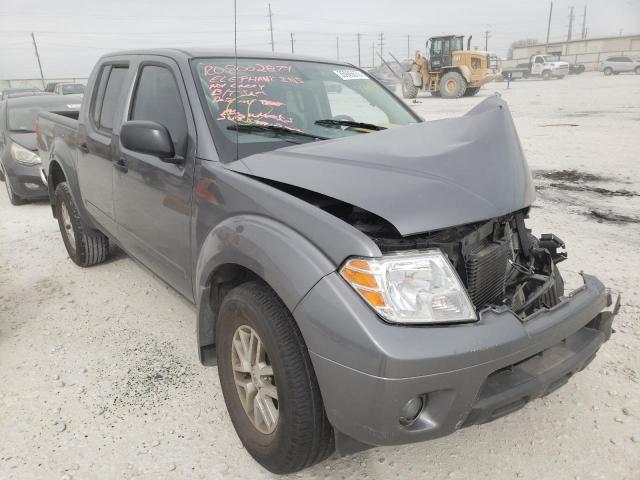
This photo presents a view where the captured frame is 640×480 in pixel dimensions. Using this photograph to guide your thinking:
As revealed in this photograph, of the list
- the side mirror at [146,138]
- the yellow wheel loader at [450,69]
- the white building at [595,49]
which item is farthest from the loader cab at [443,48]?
the white building at [595,49]

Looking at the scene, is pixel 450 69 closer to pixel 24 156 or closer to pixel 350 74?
pixel 24 156

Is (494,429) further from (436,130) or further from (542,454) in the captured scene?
(436,130)

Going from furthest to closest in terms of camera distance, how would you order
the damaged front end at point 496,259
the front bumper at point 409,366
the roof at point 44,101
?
the roof at point 44,101
the damaged front end at point 496,259
the front bumper at point 409,366

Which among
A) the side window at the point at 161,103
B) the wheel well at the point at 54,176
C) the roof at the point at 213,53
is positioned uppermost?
the roof at the point at 213,53

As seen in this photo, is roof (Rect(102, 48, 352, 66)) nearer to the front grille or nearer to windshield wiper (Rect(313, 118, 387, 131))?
windshield wiper (Rect(313, 118, 387, 131))

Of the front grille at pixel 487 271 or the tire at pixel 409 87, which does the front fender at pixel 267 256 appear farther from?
the tire at pixel 409 87

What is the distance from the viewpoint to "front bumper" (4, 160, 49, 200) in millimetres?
6910

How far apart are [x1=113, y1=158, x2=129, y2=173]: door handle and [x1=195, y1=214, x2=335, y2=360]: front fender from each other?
1.10m

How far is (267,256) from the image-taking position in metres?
1.88

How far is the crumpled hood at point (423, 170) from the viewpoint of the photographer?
1.80 metres

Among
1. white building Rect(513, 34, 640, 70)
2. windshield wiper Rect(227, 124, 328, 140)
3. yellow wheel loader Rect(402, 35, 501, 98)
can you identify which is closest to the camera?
windshield wiper Rect(227, 124, 328, 140)

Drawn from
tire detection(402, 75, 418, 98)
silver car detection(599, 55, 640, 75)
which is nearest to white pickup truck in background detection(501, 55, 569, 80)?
silver car detection(599, 55, 640, 75)

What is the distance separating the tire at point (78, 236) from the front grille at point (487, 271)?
3422mm

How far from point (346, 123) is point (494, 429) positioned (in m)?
1.79
